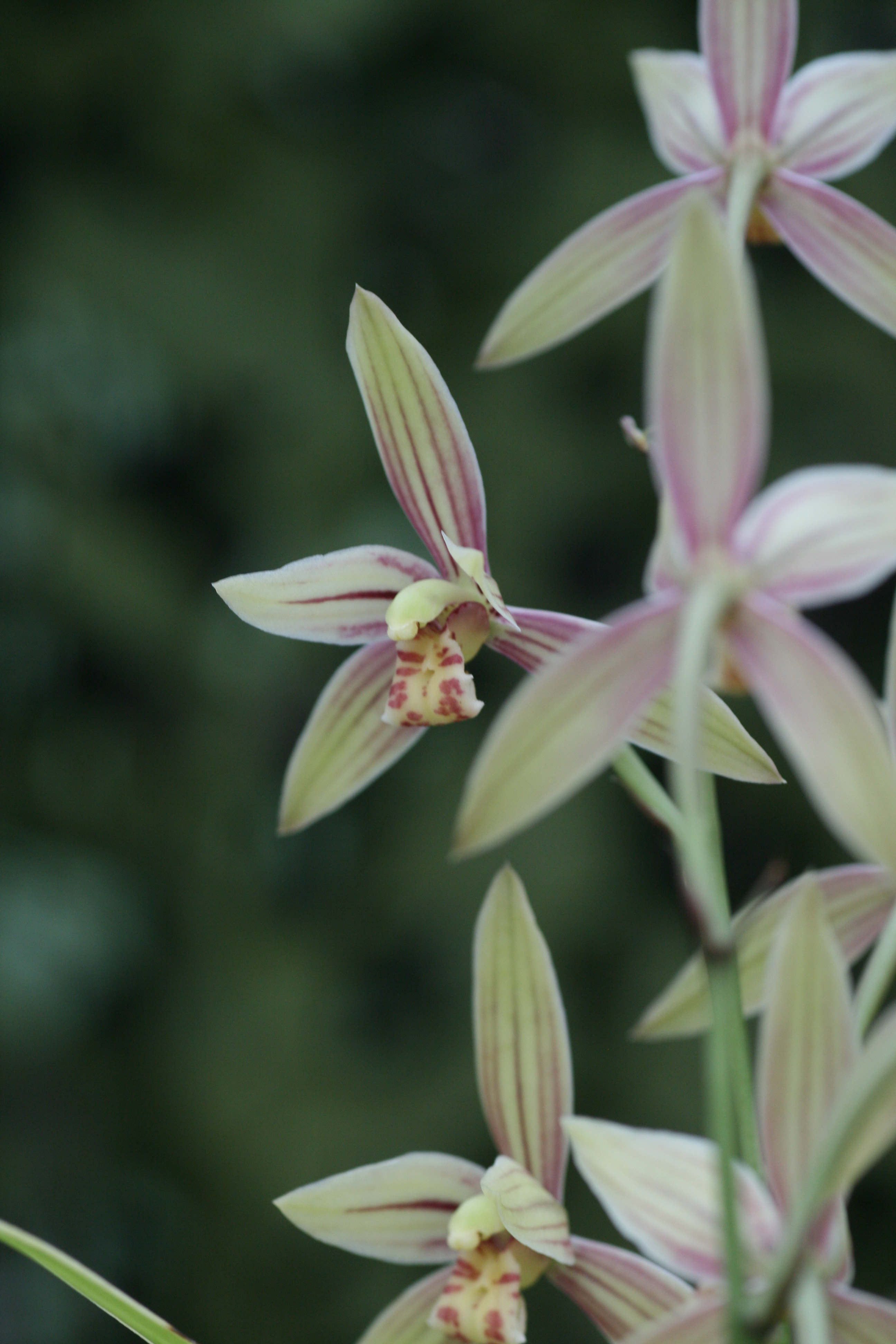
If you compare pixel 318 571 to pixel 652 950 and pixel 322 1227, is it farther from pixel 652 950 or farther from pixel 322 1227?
pixel 652 950

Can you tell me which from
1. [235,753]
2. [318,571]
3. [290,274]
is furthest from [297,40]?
[318,571]

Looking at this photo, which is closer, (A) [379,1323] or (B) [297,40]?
(A) [379,1323]

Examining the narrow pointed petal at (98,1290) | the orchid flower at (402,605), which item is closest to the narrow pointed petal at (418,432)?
the orchid flower at (402,605)

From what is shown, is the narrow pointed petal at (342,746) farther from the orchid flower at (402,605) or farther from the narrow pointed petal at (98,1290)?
the narrow pointed petal at (98,1290)

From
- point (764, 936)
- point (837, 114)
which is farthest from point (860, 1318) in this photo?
point (837, 114)

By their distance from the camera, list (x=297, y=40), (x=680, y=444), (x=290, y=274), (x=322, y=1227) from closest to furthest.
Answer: (x=680, y=444) → (x=322, y=1227) → (x=297, y=40) → (x=290, y=274)

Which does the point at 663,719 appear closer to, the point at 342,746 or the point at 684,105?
the point at 342,746
